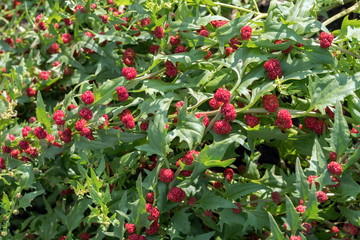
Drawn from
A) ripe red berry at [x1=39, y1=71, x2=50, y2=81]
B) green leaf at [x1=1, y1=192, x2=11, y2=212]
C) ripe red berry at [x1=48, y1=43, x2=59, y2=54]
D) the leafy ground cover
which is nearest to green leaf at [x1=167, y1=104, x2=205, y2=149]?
the leafy ground cover

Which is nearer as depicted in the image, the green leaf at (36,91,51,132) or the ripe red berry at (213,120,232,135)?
the ripe red berry at (213,120,232,135)

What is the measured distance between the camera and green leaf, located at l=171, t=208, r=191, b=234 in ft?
8.13

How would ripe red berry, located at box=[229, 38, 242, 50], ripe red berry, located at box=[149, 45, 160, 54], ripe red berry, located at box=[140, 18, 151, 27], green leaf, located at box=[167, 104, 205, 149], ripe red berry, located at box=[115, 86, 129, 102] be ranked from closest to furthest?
green leaf, located at box=[167, 104, 205, 149] < ripe red berry, located at box=[115, 86, 129, 102] < ripe red berry, located at box=[229, 38, 242, 50] < ripe red berry, located at box=[140, 18, 151, 27] < ripe red berry, located at box=[149, 45, 160, 54]

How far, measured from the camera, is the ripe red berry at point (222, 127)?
7.87ft

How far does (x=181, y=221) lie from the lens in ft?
8.18

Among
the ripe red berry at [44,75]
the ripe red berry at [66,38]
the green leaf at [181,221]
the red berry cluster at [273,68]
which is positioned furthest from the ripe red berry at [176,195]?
the ripe red berry at [66,38]

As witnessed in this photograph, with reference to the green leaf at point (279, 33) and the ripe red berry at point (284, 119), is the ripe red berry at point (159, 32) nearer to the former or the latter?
the green leaf at point (279, 33)

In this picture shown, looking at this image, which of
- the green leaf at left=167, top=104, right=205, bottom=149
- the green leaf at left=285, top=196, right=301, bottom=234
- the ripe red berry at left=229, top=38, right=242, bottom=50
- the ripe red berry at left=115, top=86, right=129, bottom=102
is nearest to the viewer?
the green leaf at left=285, top=196, right=301, bottom=234

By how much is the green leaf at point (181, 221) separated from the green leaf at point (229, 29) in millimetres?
871

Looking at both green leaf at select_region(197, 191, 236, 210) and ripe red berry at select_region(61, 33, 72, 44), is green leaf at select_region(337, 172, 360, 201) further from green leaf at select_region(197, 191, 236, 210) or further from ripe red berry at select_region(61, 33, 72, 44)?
ripe red berry at select_region(61, 33, 72, 44)

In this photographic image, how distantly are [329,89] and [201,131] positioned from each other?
0.65 meters

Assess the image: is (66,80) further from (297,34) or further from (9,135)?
(297,34)

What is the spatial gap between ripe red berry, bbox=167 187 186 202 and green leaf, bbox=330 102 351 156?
75 centimetres

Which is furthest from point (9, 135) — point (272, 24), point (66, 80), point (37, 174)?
point (272, 24)
